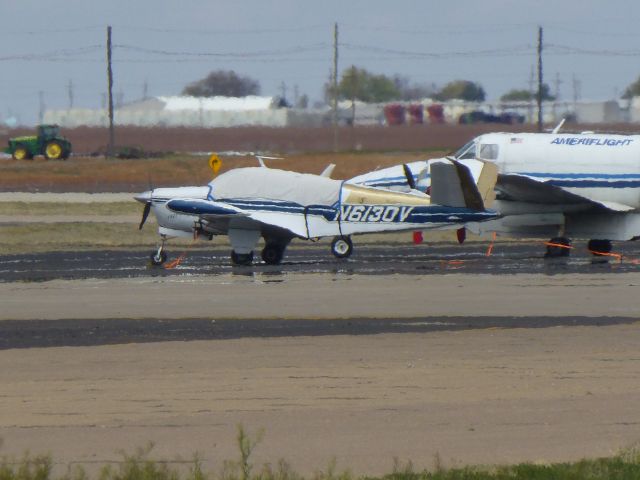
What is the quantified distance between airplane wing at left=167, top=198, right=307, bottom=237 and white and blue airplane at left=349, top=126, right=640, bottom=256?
7.69 ft

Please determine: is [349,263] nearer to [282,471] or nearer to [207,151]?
[282,471]

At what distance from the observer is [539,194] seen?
26609 millimetres

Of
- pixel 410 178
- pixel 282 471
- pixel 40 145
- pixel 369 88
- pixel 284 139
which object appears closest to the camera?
pixel 282 471

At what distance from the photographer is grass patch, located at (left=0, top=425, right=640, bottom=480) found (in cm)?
873

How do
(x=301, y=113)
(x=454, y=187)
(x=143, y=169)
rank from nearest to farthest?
(x=454, y=187)
(x=143, y=169)
(x=301, y=113)

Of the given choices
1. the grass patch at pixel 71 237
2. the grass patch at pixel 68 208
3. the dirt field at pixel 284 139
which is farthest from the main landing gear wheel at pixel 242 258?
the dirt field at pixel 284 139

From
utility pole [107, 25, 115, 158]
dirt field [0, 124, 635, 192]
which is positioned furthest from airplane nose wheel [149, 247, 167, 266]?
utility pole [107, 25, 115, 158]

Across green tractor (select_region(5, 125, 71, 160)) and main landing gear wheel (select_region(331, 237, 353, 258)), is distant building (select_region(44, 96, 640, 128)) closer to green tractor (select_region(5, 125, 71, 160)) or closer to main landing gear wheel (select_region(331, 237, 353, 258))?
green tractor (select_region(5, 125, 71, 160))

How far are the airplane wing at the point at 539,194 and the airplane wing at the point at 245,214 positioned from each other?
13.6 feet

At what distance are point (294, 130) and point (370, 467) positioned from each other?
2428 inches

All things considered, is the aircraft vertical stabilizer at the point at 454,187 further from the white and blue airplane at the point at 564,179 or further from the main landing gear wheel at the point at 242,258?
the main landing gear wheel at the point at 242,258

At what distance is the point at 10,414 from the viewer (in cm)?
1139

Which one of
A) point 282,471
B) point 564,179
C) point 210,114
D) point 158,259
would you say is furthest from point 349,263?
point 210,114

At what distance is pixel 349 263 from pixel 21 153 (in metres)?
44.9
